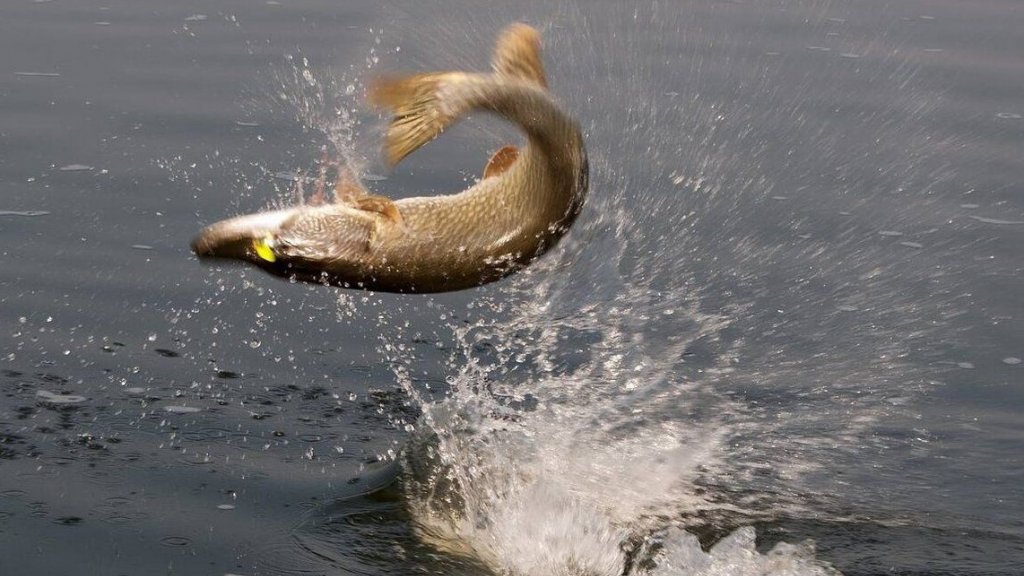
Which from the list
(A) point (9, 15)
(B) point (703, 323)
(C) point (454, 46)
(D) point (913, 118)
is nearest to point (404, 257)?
(C) point (454, 46)

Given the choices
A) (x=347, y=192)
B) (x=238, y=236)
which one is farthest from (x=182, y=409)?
(x=347, y=192)

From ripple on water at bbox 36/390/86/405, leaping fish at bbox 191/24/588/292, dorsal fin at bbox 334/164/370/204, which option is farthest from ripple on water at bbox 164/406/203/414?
dorsal fin at bbox 334/164/370/204

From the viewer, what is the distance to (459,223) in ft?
15.2

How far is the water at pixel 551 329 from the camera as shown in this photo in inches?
216

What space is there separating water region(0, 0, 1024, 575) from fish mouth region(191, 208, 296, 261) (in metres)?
0.50

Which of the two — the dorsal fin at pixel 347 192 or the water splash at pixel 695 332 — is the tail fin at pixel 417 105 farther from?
the water splash at pixel 695 332

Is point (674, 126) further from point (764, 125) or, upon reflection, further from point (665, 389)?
point (665, 389)

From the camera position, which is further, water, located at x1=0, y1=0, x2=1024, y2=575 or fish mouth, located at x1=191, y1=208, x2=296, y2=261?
water, located at x1=0, y1=0, x2=1024, y2=575

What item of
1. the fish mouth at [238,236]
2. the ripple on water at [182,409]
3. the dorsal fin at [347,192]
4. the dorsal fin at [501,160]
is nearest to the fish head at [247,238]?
the fish mouth at [238,236]

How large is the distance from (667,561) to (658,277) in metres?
2.55

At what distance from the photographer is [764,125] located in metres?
9.62

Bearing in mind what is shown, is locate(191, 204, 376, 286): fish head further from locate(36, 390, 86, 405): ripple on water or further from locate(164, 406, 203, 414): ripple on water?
locate(36, 390, 86, 405): ripple on water

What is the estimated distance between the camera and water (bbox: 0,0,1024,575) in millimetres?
5477

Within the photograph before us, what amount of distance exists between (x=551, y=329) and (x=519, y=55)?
283cm
